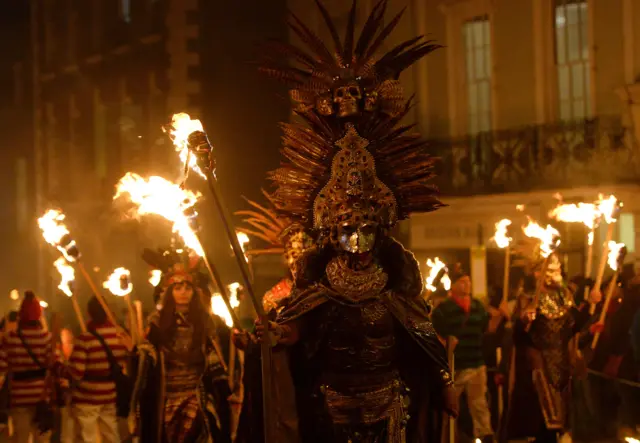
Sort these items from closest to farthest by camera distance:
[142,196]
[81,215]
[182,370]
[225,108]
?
1. [142,196]
2. [182,370]
3. [225,108]
4. [81,215]

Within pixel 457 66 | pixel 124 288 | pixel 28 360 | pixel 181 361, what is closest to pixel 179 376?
pixel 181 361

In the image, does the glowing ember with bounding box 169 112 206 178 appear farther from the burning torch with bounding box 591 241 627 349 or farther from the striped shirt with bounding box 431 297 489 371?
the burning torch with bounding box 591 241 627 349

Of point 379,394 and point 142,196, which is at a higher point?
point 142,196

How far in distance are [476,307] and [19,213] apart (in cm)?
2333

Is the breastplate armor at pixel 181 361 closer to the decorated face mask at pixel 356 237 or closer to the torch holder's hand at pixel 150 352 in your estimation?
A: the torch holder's hand at pixel 150 352

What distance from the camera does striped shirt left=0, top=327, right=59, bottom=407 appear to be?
1261 cm

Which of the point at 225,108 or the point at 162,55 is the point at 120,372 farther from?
the point at 162,55

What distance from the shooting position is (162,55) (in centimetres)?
2625

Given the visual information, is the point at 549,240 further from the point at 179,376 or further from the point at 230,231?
the point at 230,231

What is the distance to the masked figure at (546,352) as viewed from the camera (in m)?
11.1

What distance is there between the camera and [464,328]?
11930 millimetres

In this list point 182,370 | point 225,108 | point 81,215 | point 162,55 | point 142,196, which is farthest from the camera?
point 81,215

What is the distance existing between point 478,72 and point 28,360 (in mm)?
12138

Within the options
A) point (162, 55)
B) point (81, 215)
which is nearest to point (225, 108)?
point (162, 55)
